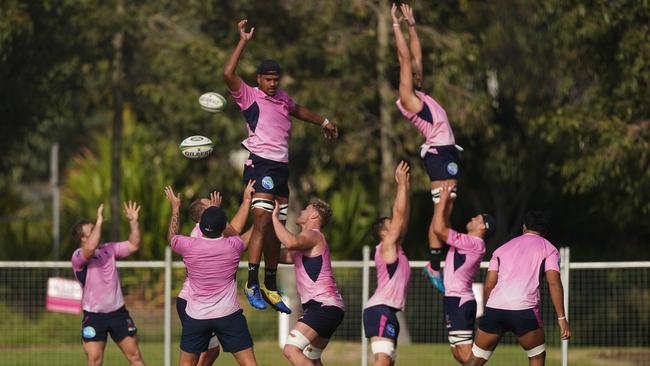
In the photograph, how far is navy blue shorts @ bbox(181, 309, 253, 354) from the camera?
1330 cm

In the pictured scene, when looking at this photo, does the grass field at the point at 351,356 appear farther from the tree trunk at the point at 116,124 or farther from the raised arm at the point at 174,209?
the raised arm at the point at 174,209

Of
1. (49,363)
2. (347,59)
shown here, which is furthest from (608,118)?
(49,363)

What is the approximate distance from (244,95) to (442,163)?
2.21 metres

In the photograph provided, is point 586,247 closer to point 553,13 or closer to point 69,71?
point 553,13

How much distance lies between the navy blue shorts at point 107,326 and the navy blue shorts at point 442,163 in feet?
13.7

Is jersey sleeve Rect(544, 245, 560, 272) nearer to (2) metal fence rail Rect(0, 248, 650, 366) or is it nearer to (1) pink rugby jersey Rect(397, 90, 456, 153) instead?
(1) pink rugby jersey Rect(397, 90, 456, 153)

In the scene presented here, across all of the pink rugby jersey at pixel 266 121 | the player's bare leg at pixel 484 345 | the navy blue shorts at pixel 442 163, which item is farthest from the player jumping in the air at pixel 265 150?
the player's bare leg at pixel 484 345

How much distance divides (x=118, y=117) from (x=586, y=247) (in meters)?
10.1

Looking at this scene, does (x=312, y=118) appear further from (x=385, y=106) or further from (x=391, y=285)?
(x=385, y=106)

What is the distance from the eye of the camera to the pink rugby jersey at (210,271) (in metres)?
13.2

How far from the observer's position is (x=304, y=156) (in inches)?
1037

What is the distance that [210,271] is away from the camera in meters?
13.3

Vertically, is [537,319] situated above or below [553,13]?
below

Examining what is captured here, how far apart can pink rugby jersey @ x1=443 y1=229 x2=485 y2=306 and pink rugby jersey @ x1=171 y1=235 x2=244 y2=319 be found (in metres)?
2.99
